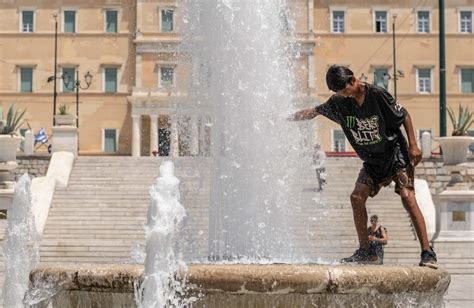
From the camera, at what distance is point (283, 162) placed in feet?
27.4

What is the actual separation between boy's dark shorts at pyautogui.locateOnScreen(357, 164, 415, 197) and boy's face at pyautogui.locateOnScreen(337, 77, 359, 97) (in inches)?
21.8

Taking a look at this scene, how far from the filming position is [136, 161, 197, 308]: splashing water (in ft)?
17.1

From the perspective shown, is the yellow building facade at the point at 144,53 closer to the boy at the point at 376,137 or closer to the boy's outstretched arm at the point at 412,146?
the boy at the point at 376,137

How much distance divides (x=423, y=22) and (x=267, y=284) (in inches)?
1701

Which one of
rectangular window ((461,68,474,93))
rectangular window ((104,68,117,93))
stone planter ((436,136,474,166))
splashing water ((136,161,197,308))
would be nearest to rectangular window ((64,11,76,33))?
rectangular window ((104,68,117,93))

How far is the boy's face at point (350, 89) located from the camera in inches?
233

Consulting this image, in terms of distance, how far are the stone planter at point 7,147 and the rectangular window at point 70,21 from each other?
1016 inches

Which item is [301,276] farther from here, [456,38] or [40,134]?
[456,38]

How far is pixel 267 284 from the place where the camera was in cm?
511

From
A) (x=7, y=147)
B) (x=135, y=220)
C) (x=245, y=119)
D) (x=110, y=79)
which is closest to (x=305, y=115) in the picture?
(x=245, y=119)

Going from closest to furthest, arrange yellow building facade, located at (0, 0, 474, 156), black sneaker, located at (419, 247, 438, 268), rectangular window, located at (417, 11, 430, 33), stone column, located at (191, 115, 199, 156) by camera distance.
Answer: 1. black sneaker, located at (419, 247, 438, 268)
2. stone column, located at (191, 115, 199, 156)
3. yellow building facade, located at (0, 0, 474, 156)
4. rectangular window, located at (417, 11, 430, 33)

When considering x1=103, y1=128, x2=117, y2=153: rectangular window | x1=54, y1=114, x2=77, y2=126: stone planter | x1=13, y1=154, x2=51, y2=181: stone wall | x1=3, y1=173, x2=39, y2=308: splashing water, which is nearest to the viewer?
x1=3, y1=173, x2=39, y2=308: splashing water

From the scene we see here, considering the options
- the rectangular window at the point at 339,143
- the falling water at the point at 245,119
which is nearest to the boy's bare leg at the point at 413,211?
the falling water at the point at 245,119

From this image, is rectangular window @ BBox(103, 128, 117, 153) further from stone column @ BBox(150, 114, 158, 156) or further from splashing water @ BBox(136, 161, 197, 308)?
splashing water @ BBox(136, 161, 197, 308)
